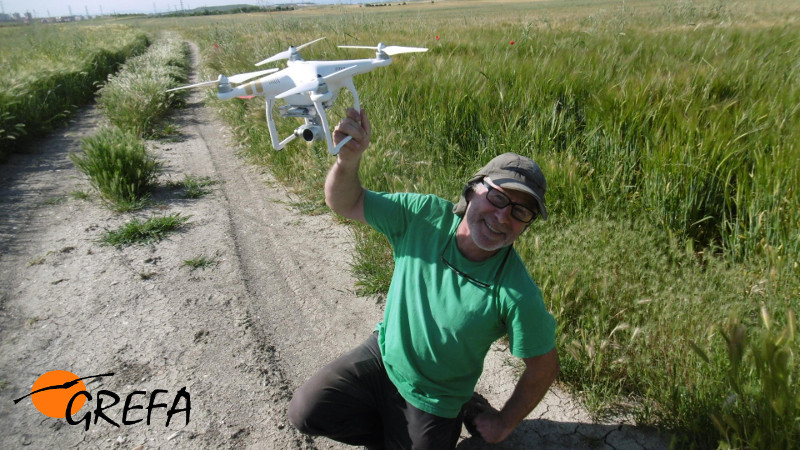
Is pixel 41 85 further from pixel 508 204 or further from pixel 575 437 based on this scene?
pixel 575 437

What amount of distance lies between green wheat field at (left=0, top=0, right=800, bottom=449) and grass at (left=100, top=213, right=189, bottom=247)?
1199 millimetres

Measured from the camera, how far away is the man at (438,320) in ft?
6.04

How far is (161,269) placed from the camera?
3.82 meters

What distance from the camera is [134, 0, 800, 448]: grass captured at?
2.09m

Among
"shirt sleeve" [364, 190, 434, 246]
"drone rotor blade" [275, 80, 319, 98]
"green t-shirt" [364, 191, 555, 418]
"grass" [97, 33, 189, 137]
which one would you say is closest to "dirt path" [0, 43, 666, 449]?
"green t-shirt" [364, 191, 555, 418]

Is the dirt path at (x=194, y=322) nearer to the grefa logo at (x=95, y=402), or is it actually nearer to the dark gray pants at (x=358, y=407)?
the grefa logo at (x=95, y=402)

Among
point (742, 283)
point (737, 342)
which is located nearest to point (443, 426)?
point (737, 342)

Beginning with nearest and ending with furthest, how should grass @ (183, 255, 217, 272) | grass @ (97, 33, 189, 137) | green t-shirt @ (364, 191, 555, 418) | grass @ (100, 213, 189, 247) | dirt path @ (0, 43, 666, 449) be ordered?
1. green t-shirt @ (364, 191, 555, 418)
2. dirt path @ (0, 43, 666, 449)
3. grass @ (183, 255, 217, 272)
4. grass @ (100, 213, 189, 247)
5. grass @ (97, 33, 189, 137)

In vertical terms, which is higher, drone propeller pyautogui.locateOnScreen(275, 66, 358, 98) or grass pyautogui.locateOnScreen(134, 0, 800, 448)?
drone propeller pyautogui.locateOnScreen(275, 66, 358, 98)

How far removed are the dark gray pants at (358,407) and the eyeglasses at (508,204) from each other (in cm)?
85

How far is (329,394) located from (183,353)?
1172 millimetres

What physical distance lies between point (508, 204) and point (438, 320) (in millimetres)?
497

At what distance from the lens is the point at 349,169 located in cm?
208

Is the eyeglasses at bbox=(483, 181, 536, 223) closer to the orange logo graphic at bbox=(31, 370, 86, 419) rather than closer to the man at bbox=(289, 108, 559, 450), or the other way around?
the man at bbox=(289, 108, 559, 450)
